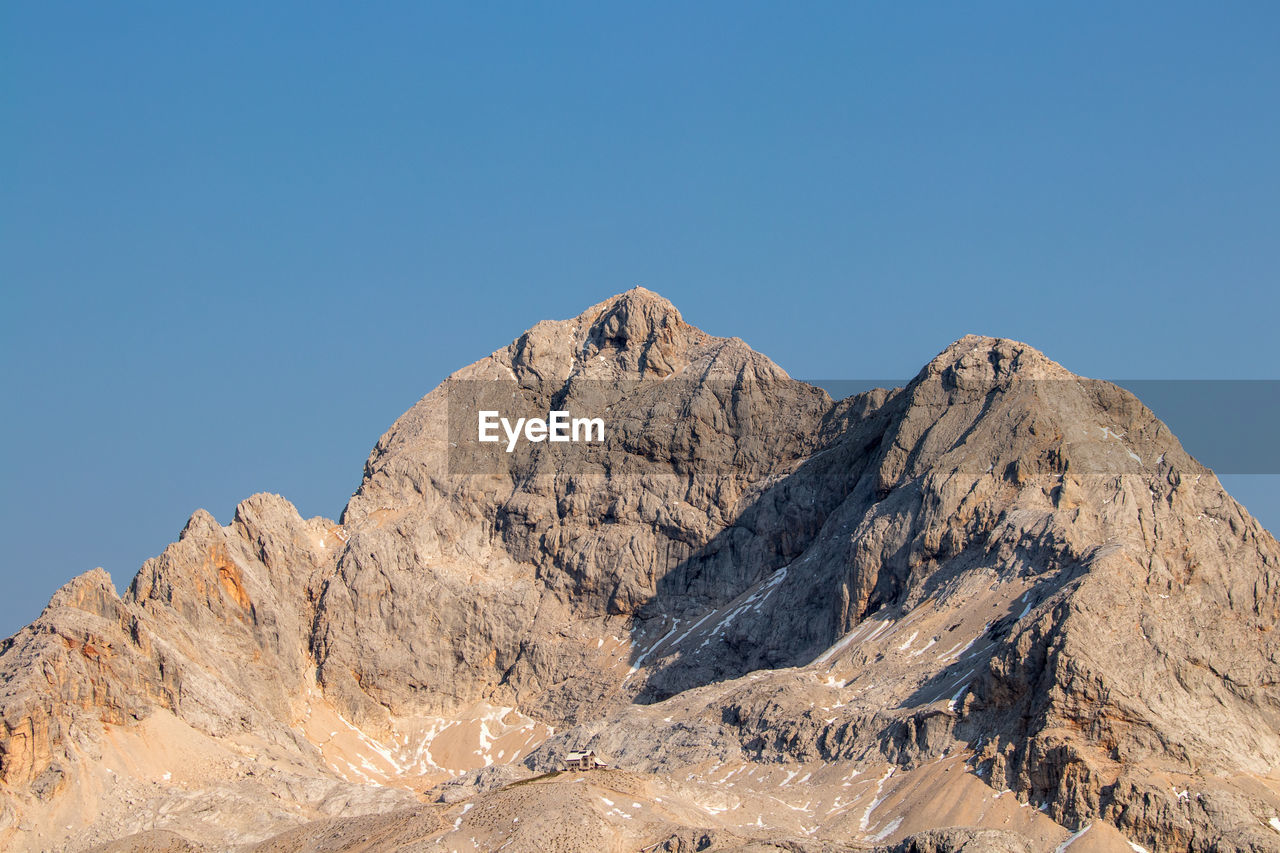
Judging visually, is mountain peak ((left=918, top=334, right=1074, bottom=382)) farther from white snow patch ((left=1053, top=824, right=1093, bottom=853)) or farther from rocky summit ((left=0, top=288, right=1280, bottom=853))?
white snow patch ((left=1053, top=824, right=1093, bottom=853))

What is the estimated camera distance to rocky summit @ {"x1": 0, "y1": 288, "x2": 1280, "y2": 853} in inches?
4875

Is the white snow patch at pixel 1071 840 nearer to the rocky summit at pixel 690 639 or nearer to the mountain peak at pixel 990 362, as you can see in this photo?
the rocky summit at pixel 690 639

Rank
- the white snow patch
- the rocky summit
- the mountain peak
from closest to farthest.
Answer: the white snow patch, the rocky summit, the mountain peak

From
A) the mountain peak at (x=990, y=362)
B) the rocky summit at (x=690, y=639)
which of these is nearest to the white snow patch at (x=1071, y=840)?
the rocky summit at (x=690, y=639)

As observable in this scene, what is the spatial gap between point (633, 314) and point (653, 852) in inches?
3301

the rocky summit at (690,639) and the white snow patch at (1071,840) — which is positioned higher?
the rocky summit at (690,639)

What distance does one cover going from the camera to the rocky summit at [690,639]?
12381 cm

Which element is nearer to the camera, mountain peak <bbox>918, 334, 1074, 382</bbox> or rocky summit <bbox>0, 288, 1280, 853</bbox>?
rocky summit <bbox>0, 288, 1280, 853</bbox>

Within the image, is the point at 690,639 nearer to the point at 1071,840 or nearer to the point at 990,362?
the point at 990,362

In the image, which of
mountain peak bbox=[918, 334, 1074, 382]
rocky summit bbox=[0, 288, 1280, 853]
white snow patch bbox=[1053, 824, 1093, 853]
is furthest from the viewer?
mountain peak bbox=[918, 334, 1074, 382]

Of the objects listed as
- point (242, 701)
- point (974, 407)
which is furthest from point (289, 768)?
point (974, 407)

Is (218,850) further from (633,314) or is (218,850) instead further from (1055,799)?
(633,314)

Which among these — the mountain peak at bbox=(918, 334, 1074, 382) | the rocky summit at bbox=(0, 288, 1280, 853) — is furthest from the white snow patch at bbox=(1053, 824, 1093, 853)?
the mountain peak at bbox=(918, 334, 1074, 382)

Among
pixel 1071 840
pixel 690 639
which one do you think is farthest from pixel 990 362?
pixel 1071 840
